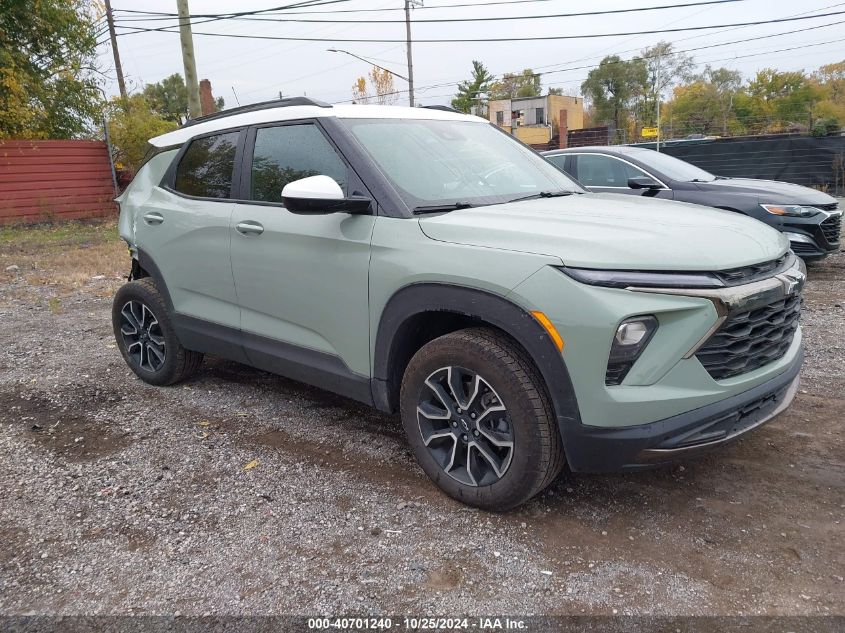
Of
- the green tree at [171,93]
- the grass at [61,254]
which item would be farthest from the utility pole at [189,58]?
the green tree at [171,93]

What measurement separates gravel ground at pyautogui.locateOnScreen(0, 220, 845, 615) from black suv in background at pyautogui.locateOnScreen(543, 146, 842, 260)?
3288mm

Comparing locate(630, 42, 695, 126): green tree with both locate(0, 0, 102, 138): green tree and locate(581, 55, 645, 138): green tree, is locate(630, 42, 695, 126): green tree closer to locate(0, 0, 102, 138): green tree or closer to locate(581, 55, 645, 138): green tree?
locate(581, 55, 645, 138): green tree

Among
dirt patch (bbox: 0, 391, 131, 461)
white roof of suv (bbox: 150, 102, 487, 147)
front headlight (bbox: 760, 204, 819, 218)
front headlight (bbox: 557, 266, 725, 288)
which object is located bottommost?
dirt patch (bbox: 0, 391, 131, 461)

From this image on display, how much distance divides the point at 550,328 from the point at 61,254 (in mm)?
12043

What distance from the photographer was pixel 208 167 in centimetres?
407

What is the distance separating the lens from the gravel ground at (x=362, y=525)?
2381 mm

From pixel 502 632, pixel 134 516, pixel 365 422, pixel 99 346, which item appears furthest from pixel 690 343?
pixel 99 346

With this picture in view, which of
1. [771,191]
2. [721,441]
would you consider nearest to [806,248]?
[771,191]

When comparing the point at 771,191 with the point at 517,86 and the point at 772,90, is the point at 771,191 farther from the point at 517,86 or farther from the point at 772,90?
the point at 517,86

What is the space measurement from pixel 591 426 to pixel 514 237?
0.80 m

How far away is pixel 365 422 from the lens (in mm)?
3979

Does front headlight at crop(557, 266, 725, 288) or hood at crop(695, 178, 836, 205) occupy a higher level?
front headlight at crop(557, 266, 725, 288)

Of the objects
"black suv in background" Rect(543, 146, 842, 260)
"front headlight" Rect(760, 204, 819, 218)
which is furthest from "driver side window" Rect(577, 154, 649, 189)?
"front headlight" Rect(760, 204, 819, 218)

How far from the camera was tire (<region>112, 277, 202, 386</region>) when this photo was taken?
4445 mm
